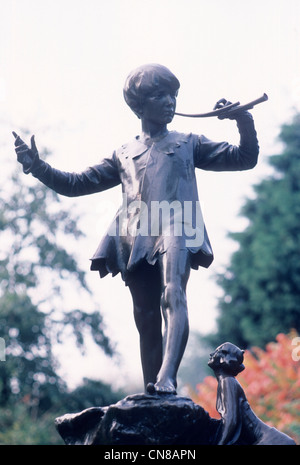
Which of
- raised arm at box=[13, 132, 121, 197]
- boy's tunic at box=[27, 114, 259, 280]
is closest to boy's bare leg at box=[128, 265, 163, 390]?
boy's tunic at box=[27, 114, 259, 280]

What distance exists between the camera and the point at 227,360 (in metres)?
4.01

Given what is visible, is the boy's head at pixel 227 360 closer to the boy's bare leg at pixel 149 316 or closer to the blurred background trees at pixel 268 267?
the boy's bare leg at pixel 149 316

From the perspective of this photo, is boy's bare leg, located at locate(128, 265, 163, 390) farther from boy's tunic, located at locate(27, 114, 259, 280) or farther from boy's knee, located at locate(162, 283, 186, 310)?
boy's knee, located at locate(162, 283, 186, 310)

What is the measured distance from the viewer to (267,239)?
2391cm

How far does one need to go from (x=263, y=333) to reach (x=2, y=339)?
27.6 ft

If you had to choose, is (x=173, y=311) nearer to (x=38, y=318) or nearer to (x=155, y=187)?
(x=155, y=187)

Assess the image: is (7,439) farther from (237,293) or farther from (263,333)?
(237,293)

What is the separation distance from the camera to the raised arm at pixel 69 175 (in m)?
4.64

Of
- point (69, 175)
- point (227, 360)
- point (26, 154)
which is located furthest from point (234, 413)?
point (26, 154)

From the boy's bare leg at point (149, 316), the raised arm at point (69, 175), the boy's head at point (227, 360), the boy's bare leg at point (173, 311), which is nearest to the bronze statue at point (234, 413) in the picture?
the boy's head at point (227, 360)

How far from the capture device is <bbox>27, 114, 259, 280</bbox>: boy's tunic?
432cm

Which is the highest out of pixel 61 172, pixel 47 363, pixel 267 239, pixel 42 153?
pixel 42 153

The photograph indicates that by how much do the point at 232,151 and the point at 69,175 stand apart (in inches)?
40.1
